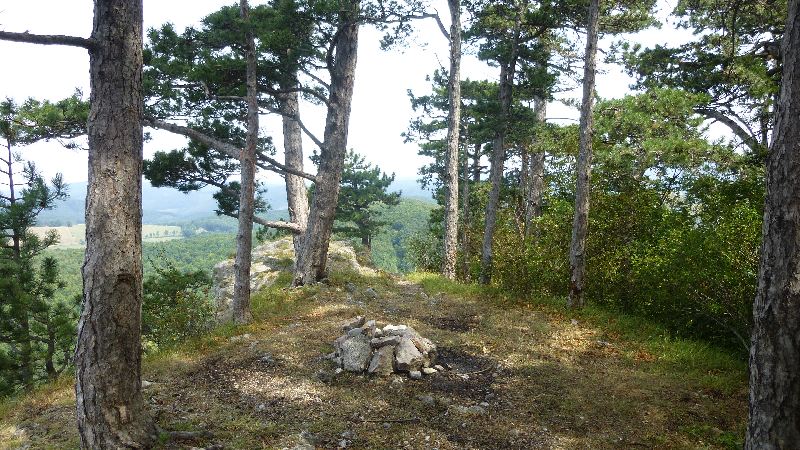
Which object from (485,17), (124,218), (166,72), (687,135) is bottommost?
(124,218)

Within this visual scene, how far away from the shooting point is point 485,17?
1474 centimetres

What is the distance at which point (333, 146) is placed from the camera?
1277 centimetres

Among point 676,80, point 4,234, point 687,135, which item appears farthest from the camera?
point 4,234

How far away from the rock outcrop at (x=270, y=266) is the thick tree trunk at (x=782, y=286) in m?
14.4

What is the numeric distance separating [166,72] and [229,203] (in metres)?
6.19

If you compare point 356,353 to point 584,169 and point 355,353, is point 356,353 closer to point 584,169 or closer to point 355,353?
point 355,353

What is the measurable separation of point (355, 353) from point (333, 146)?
7210mm

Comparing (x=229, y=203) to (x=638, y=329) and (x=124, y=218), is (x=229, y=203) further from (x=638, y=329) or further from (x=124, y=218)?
(x=638, y=329)

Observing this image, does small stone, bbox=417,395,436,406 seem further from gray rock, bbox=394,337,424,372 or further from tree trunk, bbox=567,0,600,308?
tree trunk, bbox=567,0,600,308

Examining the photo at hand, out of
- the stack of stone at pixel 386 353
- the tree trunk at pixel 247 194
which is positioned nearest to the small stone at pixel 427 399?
the stack of stone at pixel 386 353

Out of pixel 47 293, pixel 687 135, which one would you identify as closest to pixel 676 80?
pixel 687 135

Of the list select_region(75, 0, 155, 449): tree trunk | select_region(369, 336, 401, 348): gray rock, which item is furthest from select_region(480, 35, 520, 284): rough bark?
select_region(75, 0, 155, 449): tree trunk

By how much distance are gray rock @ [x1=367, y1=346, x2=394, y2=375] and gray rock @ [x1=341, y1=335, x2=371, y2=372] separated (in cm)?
13

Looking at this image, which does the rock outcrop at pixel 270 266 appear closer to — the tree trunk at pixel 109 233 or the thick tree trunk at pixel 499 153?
the thick tree trunk at pixel 499 153
